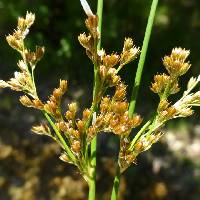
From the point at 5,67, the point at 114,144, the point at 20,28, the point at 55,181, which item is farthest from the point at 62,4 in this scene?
the point at 20,28


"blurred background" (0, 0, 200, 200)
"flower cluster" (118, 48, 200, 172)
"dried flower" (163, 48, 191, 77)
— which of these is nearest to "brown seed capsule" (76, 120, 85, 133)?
"flower cluster" (118, 48, 200, 172)

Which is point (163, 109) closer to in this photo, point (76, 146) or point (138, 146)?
point (138, 146)

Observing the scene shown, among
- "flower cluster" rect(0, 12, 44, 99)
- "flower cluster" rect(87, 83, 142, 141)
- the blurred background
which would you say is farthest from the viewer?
the blurred background

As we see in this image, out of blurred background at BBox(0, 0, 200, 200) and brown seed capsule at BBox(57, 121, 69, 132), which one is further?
blurred background at BBox(0, 0, 200, 200)

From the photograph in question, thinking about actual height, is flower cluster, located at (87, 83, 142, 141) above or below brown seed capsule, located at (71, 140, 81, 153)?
above

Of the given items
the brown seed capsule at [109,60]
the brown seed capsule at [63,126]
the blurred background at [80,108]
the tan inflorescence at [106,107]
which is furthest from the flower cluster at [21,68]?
the blurred background at [80,108]

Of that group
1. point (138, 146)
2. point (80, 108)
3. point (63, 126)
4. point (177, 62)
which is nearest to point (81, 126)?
point (63, 126)

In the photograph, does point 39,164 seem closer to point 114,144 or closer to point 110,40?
point 114,144

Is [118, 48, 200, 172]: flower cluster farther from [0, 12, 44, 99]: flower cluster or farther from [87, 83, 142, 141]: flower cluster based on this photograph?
[0, 12, 44, 99]: flower cluster
